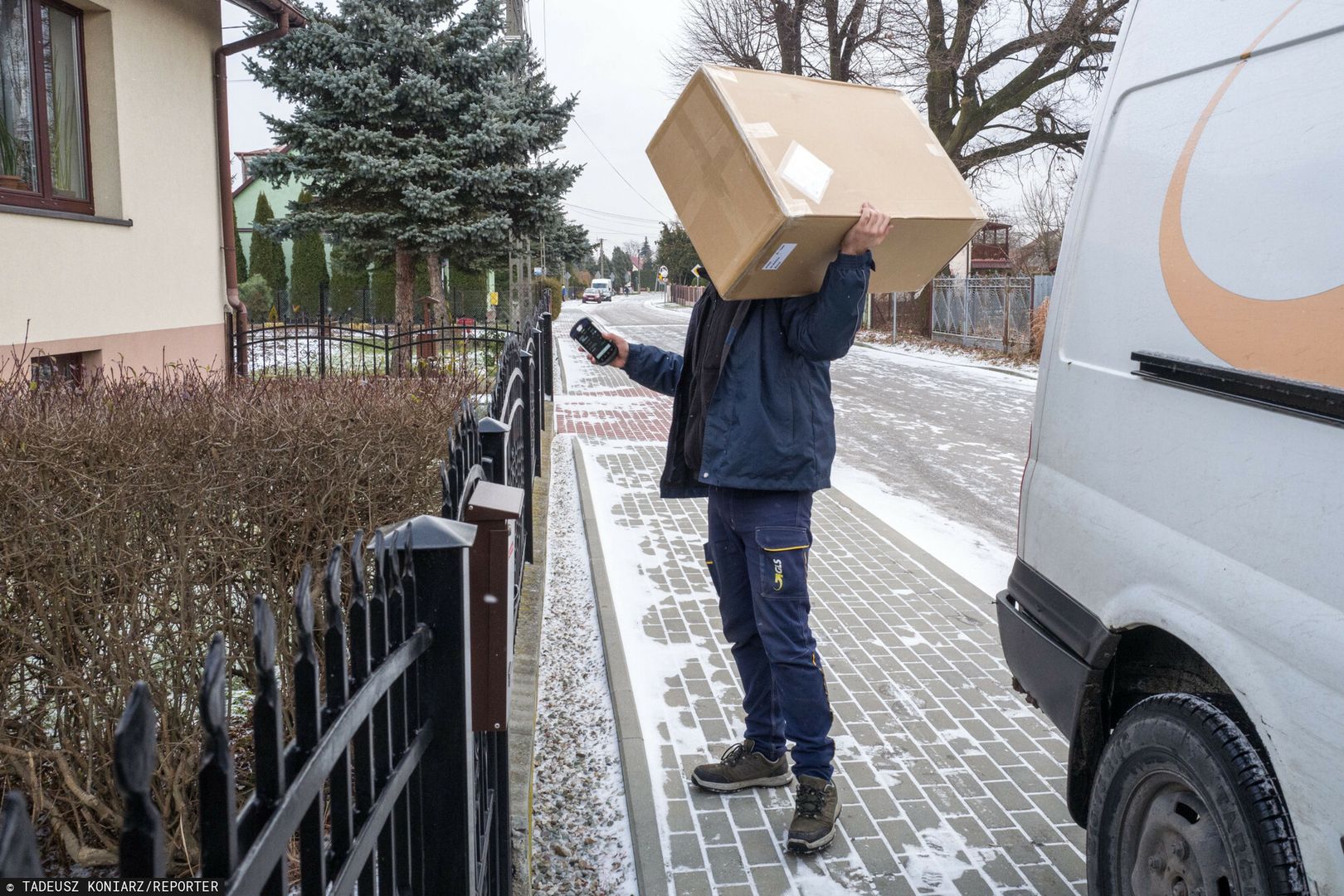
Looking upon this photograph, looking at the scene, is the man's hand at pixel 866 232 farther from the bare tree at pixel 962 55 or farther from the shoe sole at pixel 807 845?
the bare tree at pixel 962 55

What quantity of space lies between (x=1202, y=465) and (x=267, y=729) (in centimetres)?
187

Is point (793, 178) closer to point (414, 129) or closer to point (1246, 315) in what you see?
point (1246, 315)

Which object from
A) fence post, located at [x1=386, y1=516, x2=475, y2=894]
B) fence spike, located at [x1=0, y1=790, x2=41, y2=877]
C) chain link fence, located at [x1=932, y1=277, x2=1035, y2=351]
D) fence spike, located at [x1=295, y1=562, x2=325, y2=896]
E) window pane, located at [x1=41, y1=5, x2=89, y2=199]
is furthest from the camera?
chain link fence, located at [x1=932, y1=277, x2=1035, y2=351]

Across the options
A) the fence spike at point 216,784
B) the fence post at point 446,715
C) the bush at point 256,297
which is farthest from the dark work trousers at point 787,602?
the bush at point 256,297

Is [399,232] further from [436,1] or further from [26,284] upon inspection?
[26,284]

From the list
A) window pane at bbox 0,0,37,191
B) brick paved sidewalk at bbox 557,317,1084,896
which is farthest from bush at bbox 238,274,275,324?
brick paved sidewalk at bbox 557,317,1084,896

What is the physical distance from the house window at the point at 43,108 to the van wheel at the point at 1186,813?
278 inches

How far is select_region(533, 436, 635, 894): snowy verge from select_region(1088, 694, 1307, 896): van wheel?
1.36 m

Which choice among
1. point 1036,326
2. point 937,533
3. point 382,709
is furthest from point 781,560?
point 1036,326

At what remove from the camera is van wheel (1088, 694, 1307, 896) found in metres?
1.85

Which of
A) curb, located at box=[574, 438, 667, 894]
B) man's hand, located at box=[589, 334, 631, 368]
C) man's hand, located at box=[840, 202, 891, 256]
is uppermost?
man's hand, located at box=[840, 202, 891, 256]

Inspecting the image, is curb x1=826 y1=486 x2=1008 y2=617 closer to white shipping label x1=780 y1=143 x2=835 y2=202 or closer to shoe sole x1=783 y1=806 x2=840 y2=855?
shoe sole x1=783 y1=806 x2=840 y2=855

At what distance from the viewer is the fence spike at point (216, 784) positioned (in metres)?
0.83

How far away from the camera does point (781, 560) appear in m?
3.05
